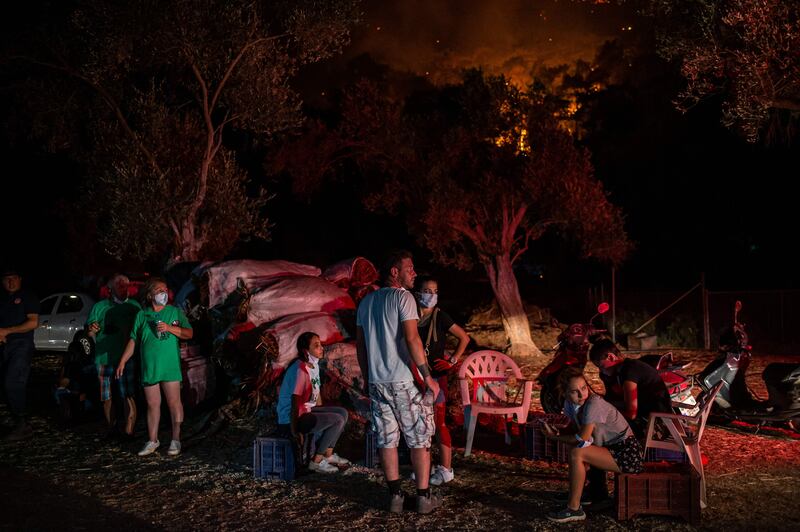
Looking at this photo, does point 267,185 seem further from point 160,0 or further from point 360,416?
point 360,416

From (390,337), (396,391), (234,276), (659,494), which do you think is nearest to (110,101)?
(234,276)

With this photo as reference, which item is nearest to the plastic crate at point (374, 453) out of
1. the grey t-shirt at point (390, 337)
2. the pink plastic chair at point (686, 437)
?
the grey t-shirt at point (390, 337)

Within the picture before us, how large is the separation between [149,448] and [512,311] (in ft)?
34.8

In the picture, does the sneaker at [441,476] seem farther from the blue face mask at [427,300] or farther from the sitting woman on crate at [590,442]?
the blue face mask at [427,300]

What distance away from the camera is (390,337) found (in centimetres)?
593

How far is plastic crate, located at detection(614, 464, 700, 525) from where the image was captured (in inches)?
219

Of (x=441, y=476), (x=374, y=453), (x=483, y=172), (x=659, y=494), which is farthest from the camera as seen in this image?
(x=483, y=172)

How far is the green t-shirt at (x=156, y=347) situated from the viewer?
26.4ft

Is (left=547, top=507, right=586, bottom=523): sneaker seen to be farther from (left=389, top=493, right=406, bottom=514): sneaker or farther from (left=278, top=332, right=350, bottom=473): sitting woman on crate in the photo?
(left=278, top=332, right=350, bottom=473): sitting woman on crate

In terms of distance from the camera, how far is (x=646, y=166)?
85.6 feet

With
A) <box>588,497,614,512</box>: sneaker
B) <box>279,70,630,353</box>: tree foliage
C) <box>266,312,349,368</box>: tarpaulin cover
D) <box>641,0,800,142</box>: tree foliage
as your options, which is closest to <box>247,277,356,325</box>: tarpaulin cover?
<box>266,312,349,368</box>: tarpaulin cover

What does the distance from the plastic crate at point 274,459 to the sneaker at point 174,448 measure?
1.33 metres

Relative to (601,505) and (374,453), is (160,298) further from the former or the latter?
(601,505)

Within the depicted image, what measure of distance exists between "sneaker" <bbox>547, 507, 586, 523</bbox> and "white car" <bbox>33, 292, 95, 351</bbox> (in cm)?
1482
